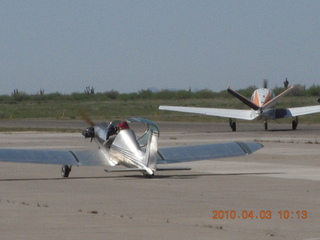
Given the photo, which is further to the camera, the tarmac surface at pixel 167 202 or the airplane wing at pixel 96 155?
the airplane wing at pixel 96 155

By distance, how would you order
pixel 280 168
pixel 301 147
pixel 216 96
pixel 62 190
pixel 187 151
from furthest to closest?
pixel 216 96 < pixel 301 147 < pixel 280 168 < pixel 187 151 < pixel 62 190

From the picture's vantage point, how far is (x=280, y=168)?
24172 mm

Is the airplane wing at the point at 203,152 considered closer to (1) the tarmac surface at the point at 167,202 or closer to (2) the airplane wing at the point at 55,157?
(1) the tarmac surface at the point at 167,202

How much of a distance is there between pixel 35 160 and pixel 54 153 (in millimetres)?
762

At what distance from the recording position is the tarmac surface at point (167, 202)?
12.3 metres

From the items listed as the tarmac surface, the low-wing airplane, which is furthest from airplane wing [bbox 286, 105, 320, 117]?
the low-wing airplane

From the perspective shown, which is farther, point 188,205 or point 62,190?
point 62,190

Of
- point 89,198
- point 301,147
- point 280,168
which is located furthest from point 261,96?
point 89,198

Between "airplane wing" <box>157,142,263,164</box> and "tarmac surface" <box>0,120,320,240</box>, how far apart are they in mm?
445

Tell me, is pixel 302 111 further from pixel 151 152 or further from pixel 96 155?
pixel 151 152

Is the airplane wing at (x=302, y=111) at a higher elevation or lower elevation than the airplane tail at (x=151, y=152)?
lower

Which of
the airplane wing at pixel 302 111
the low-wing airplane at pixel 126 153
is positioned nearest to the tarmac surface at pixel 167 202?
the low-wing airplane at pixel 126 153

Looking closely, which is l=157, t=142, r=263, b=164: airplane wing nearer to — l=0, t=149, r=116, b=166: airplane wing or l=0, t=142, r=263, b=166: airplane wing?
l=0, t=142, r=263, b=166: airplane wing

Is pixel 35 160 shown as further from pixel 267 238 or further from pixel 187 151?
pixel 267 238
